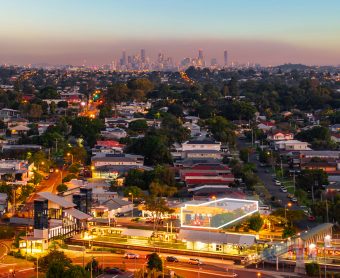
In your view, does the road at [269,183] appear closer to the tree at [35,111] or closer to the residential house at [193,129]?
the residential house at [193,129]

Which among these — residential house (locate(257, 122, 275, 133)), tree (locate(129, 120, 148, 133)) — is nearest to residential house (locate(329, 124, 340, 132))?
residential house (locate(257, 122, 275, 133))

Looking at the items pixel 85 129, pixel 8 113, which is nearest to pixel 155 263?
pixel 85 129

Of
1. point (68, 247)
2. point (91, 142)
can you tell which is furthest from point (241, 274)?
point (91, 142)

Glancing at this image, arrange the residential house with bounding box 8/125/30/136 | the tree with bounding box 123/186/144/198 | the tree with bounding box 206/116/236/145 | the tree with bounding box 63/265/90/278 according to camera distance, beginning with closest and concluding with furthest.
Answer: the tree with bounding box 63/265/90/278
the tree with bounding box 123/186/144/198
the tree with bounding box 206/116/236/145
the residential house with bounding box 8/125/30/136

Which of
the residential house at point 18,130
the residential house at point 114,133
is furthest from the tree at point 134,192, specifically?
the residential house at point 18,130

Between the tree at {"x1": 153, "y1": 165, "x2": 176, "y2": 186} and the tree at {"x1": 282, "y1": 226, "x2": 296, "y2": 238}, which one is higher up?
the tree at {"x1": 153, "y1": 165, "x2": 176, "y2": 186}

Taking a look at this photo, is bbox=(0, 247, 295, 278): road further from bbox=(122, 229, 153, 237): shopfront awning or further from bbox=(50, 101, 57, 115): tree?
bbox=(50, 101, 57, 115): tree

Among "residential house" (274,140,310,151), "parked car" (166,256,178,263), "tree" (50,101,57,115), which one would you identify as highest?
"tree" (50,101,57,115)

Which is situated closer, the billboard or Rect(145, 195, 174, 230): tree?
the billboard

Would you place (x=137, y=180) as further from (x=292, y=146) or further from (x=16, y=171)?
(x=292, y=146)

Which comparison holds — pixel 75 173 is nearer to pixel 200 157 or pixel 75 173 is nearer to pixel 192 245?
pixel 200 157
